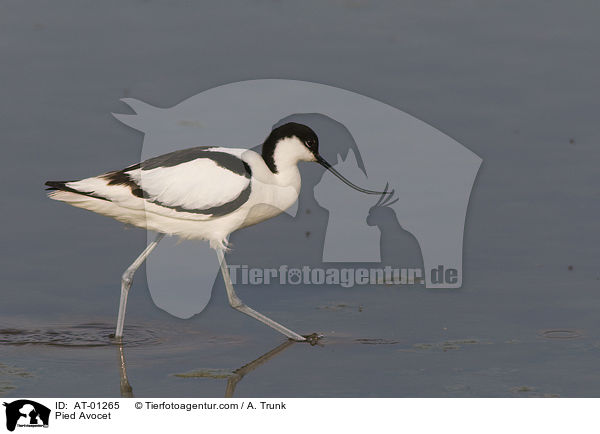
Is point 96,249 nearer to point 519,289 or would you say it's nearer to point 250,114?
point 250,114

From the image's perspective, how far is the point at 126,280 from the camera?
386 inches

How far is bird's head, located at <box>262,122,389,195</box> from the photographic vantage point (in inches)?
392

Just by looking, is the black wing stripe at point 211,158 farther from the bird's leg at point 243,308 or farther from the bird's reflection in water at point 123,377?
the bird's reflection in water at point 123,377

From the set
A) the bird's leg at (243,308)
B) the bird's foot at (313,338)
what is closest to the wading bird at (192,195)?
the bird's leg at (243,308)

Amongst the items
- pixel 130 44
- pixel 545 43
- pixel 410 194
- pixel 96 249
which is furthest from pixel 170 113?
pixel 545 43

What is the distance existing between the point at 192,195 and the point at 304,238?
1.84 meters

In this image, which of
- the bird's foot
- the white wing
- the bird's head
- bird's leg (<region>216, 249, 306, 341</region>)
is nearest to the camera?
the bird's foot

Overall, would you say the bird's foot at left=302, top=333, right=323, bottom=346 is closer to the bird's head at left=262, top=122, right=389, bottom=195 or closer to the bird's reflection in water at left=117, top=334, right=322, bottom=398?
the bird's reflection in water at left=117, top=334, right=322, bottom=398

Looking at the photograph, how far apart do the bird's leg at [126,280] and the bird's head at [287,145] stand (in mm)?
1141

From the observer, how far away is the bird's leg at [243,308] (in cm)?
946
